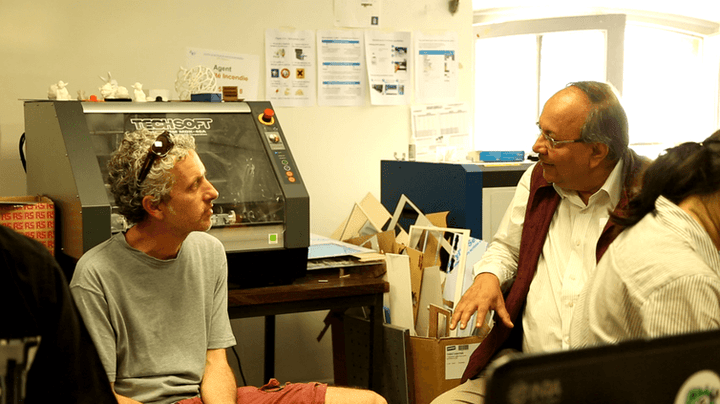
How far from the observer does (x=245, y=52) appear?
2789 millimetres

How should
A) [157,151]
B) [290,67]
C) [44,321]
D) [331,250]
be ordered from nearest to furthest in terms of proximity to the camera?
[44,321]
[157,151]
[331,250]
[290,67]

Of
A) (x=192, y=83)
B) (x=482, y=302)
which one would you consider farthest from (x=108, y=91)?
(x=482, y=302)

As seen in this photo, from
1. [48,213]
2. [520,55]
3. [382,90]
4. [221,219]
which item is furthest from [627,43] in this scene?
[48,213]

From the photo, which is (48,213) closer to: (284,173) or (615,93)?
(284,173)

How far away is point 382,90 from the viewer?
3041 millimetres

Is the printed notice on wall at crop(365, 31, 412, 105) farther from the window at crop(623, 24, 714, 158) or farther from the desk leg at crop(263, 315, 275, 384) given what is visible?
the window at crop(623, 24, 714, 158)

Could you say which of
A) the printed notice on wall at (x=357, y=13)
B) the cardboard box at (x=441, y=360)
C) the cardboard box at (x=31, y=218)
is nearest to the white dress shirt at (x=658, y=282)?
the cardboard box at (x=441, y=360)

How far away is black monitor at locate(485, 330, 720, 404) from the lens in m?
0.46

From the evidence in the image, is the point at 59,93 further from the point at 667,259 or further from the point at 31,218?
the point at 667,259

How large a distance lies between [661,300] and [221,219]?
135 cm

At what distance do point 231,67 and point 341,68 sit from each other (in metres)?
0.48

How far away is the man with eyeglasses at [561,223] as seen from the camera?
1779mm

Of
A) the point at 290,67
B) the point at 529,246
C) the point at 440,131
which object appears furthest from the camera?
the point at 440,131

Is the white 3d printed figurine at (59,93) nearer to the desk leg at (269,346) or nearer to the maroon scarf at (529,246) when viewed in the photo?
the desk leg at (269,346)
